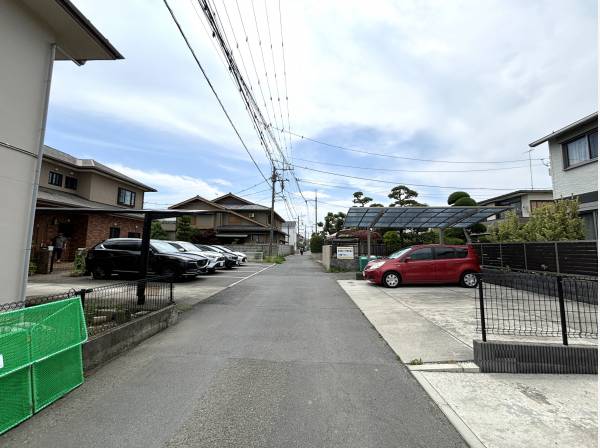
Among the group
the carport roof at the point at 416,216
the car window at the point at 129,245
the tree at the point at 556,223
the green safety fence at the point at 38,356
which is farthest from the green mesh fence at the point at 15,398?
the tree at the point at 556,223

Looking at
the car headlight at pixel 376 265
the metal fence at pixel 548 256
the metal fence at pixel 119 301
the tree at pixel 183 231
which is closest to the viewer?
the metal fence at pixel 119 301

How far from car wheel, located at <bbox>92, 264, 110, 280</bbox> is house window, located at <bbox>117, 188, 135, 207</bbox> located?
12.0m

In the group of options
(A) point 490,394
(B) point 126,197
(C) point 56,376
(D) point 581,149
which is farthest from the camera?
(B) point 126,197

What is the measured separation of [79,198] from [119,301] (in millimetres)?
16803

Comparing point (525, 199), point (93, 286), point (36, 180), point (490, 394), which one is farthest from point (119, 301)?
point (525, 199)

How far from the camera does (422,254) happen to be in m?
11.9

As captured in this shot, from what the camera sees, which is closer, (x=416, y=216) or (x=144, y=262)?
(x=144, y=262)

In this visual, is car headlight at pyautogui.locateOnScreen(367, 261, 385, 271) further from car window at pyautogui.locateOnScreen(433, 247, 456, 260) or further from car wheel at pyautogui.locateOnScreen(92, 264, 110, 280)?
car wheel at pyautogui.locateOnScreen(92, 264, 110, 280)

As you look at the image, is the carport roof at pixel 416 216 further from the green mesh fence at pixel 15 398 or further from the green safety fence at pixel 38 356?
the green mesh fence at pixel 15 398

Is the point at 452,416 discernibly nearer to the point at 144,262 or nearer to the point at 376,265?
the point at 144,262

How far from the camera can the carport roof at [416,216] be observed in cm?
1411

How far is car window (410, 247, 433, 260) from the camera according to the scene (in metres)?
11.8

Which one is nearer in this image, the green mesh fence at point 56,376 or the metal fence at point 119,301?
the green mesh fence at point 56,376

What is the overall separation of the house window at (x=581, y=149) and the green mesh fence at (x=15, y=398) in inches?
644
